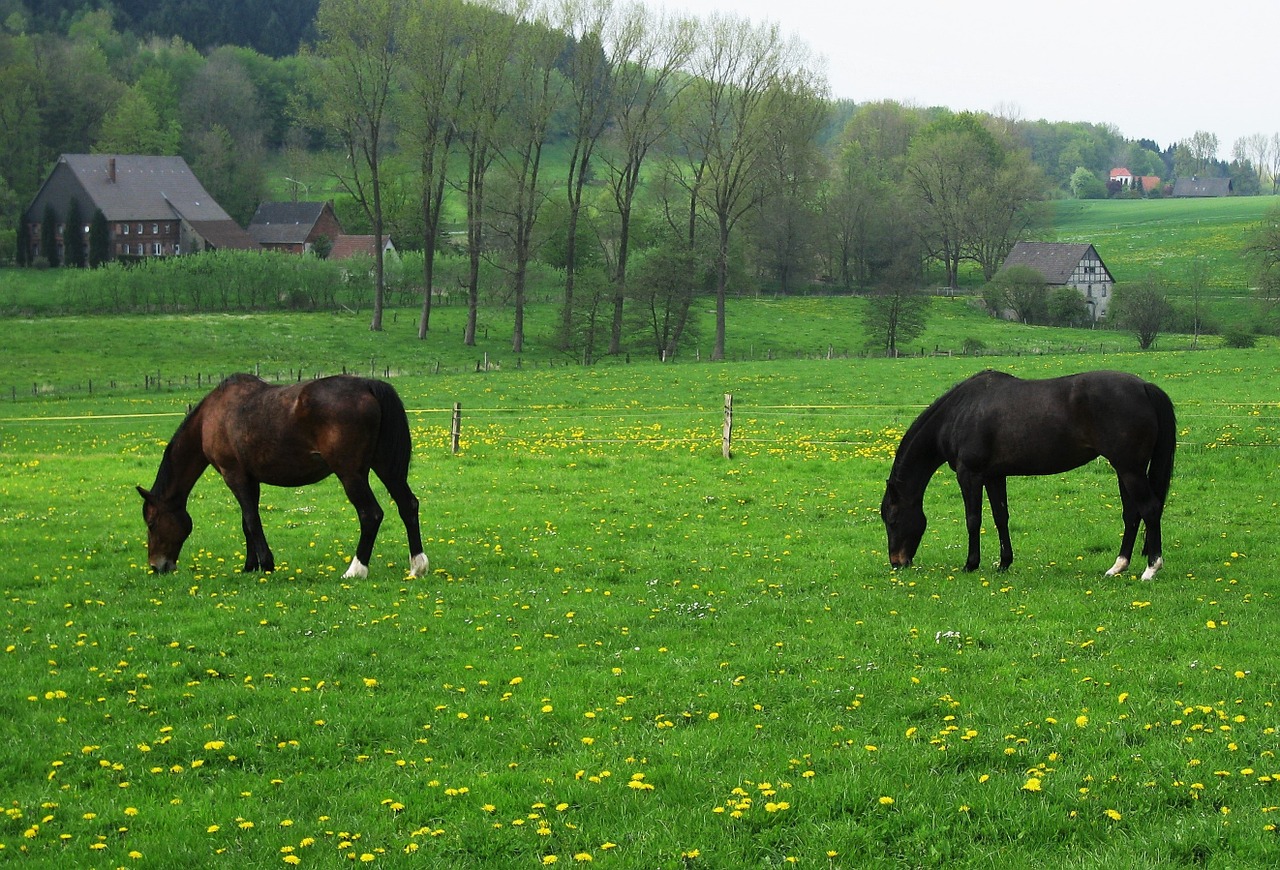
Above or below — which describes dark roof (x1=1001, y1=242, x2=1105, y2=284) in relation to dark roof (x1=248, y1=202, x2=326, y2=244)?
→ below

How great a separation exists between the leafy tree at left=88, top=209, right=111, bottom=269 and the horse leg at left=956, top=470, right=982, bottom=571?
266 feet

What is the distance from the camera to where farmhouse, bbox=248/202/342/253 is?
320ft

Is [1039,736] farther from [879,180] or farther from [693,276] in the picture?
[879,180]

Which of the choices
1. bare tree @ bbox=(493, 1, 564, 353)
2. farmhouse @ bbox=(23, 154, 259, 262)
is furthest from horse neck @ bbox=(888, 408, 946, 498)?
farmhouse @ bbox=(23, 154, 259, 262)

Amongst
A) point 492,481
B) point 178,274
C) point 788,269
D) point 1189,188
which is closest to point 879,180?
point 788,269

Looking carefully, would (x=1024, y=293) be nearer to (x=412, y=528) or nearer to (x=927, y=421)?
(x=927, y=421)

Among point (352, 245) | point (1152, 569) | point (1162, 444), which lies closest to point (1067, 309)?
point (352, 245)

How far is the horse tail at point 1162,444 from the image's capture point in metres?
13.3

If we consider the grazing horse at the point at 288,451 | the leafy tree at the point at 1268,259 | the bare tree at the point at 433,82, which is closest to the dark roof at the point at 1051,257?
the leafy tree at the point at 1268,259

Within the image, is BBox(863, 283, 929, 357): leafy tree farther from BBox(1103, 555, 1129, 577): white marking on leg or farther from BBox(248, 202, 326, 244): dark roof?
BBox(1103, 555, 1129, 577): white marking on leg

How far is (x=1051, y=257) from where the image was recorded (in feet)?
327

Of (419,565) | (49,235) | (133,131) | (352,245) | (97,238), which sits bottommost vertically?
(419,565)

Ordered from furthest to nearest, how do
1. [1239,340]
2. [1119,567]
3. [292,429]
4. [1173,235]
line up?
[1173,235]
[1239,340]
[292,429]
[1119,567]

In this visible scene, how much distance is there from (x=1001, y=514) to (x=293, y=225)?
304 ft
